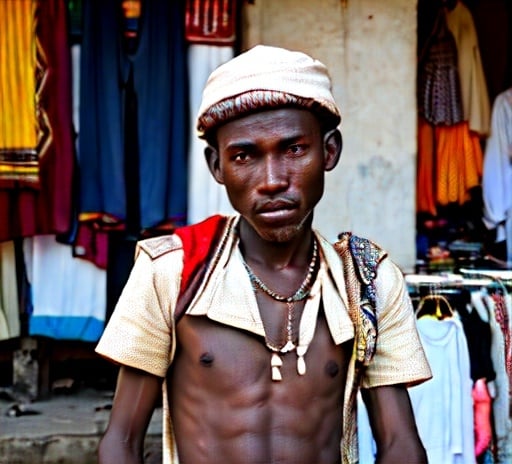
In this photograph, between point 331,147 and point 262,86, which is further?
point 331,147

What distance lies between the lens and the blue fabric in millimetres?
4816

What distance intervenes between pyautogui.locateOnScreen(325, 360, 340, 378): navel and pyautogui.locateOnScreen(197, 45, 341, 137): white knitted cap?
61cm

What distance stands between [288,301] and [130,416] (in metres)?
0.47

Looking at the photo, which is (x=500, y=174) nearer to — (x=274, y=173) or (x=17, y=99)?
(x=17, y=99)

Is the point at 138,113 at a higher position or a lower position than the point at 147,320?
higher

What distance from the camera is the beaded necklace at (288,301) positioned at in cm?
207

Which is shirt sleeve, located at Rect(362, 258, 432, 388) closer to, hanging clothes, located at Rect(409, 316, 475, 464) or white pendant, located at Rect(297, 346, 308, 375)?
white pendant, located at Rect(297, 346, 308, 375)


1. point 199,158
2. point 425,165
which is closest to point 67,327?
point 199,158

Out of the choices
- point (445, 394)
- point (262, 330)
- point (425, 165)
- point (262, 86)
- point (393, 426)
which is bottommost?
point (445, 394)

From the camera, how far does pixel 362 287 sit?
83.7 inches

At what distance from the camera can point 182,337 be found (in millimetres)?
2059

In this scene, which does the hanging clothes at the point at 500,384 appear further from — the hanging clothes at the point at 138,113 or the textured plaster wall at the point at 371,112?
the hanging clothes at the point at 138,113

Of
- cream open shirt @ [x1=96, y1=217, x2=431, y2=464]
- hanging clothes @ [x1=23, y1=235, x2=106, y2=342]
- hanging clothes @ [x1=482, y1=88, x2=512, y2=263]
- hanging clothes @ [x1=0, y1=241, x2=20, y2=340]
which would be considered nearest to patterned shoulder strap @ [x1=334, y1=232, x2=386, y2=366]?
cream open shirt @ [x1=96, y1=217, x2=431, y2=464]

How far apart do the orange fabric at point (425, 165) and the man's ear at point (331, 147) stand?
3.55 meters
